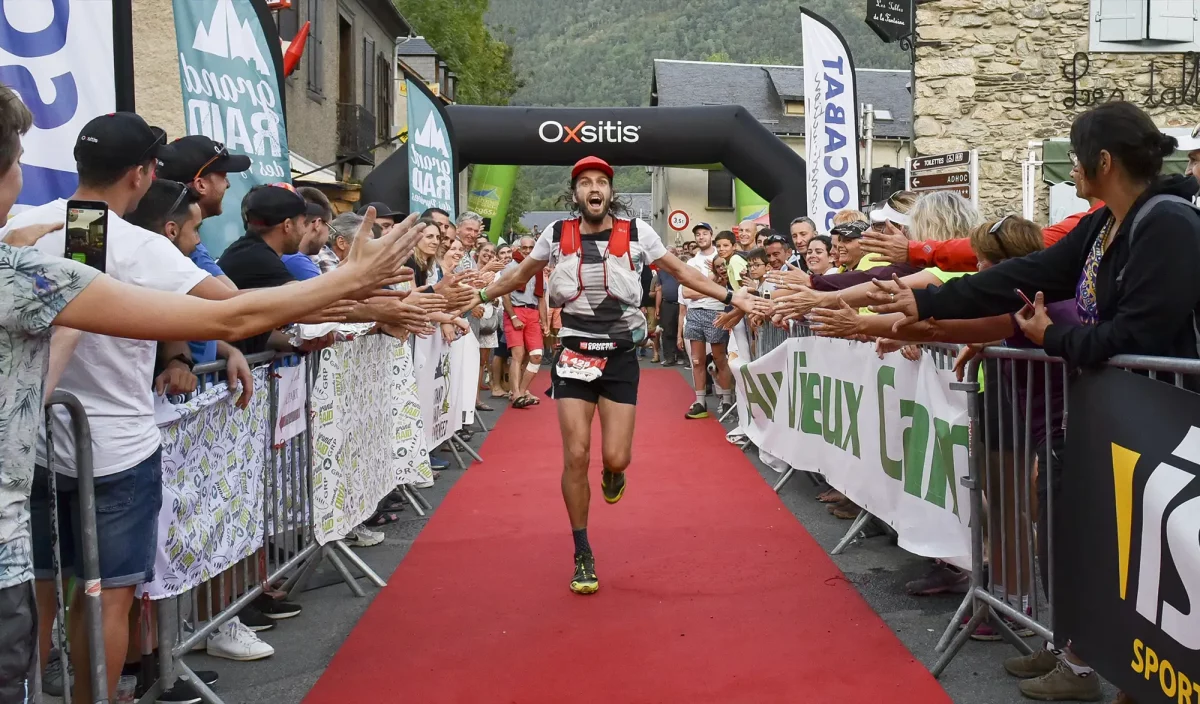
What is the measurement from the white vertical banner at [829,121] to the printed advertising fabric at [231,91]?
24.5 ft

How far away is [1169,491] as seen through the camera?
9.73ft

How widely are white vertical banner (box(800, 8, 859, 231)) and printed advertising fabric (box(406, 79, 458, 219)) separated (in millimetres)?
4440

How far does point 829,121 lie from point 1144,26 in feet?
22.5

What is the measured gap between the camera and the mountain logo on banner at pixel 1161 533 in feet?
9.41

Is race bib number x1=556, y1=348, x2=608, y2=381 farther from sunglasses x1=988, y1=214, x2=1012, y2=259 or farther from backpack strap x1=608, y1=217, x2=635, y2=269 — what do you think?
sunglasses x1=988, y1=214, x2=1012, y2=259

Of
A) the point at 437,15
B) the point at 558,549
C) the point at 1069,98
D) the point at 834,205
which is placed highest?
the point at 437,15

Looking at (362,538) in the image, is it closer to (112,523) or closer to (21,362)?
(112,523)

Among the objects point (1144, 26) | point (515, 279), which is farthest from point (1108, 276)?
point (1144, 26)

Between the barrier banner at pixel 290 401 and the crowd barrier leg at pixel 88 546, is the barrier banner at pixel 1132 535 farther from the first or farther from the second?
the barrier banner at pixel 290 401

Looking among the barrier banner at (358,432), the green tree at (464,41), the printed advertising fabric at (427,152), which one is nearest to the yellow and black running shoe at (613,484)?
the barrier banner at (358,432)

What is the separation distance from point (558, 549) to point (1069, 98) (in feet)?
44.6

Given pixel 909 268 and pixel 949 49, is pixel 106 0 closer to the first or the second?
pixel 909 268

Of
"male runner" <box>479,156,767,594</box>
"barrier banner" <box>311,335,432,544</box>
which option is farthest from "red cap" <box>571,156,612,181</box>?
"barrier banner" <box>311,335,432,544</box>

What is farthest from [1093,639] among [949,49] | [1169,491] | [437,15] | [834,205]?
[437,15]
